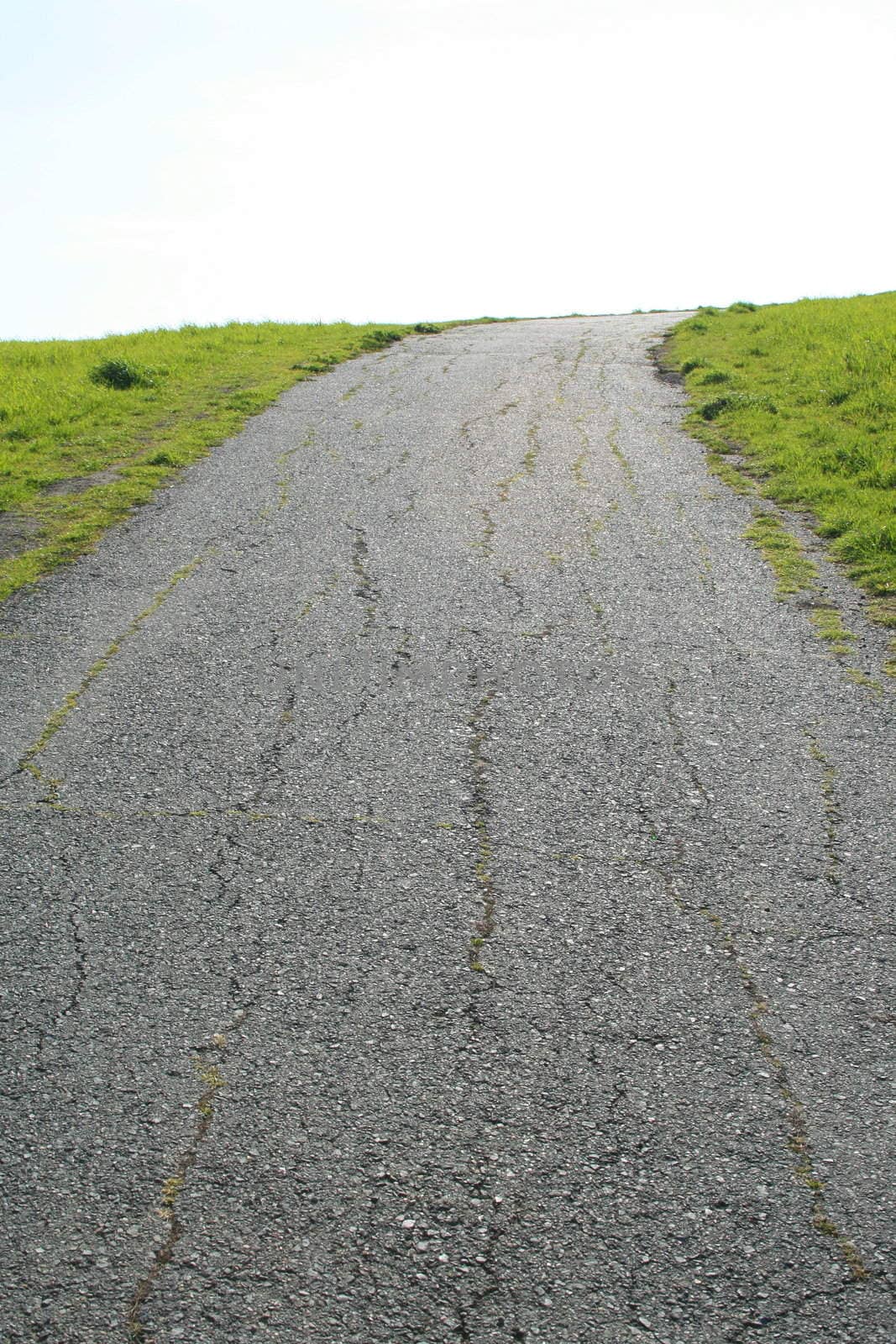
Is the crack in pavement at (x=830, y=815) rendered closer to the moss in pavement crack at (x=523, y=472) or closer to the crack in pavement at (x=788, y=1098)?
the crack in pavement at (x=788, y=1098)

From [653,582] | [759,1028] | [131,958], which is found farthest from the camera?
[653,582]

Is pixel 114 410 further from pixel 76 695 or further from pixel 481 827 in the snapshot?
pixel 481 827

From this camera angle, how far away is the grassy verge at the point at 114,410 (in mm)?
8352

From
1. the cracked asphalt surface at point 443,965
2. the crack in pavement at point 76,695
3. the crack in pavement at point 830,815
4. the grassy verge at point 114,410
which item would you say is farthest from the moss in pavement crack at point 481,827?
the grassy verge at point 114,410

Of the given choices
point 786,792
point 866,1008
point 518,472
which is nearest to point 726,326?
point 518,472

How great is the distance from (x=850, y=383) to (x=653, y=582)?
23.0 feet

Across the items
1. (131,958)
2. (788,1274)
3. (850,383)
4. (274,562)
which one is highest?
(850,383)

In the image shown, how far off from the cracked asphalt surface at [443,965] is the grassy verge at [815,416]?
60.2 inches

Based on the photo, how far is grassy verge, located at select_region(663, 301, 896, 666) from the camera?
775 centimetres

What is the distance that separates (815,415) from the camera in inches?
442

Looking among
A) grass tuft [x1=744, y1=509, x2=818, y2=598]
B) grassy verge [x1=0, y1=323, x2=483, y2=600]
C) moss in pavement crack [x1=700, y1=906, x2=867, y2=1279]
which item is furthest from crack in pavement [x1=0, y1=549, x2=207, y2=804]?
grass tuft [x1=744, y1=509, x2=818, y2=598]

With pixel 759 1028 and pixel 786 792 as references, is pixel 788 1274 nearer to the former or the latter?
pixel 759 1028

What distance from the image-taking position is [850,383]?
39.8 ft

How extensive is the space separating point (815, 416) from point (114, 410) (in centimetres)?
825
